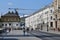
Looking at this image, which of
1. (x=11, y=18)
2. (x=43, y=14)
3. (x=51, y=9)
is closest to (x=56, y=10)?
(x=51, y=9)

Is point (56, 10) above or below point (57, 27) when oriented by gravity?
above

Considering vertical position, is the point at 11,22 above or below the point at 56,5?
below

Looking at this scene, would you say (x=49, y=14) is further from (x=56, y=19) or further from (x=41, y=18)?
(x=41, y=18)

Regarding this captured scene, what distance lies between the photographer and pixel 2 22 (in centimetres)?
9675

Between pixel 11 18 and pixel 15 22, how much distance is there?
5240mm

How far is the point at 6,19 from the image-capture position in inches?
4050

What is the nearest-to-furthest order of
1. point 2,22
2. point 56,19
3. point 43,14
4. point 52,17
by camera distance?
point 2,22, point 56,19, point 52,17, point 43,14

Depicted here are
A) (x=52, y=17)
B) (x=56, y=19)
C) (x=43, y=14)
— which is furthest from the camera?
(x=43, y=14)

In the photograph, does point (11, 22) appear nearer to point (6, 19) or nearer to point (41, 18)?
point (6, 19)

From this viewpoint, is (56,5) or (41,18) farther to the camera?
(41,18)

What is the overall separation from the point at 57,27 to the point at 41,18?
4095 cm

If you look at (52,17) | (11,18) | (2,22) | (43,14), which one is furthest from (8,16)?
(43,14)

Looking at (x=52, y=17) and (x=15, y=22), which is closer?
(x=15, y=22)

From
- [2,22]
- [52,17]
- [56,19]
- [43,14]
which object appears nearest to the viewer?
[2,22]
